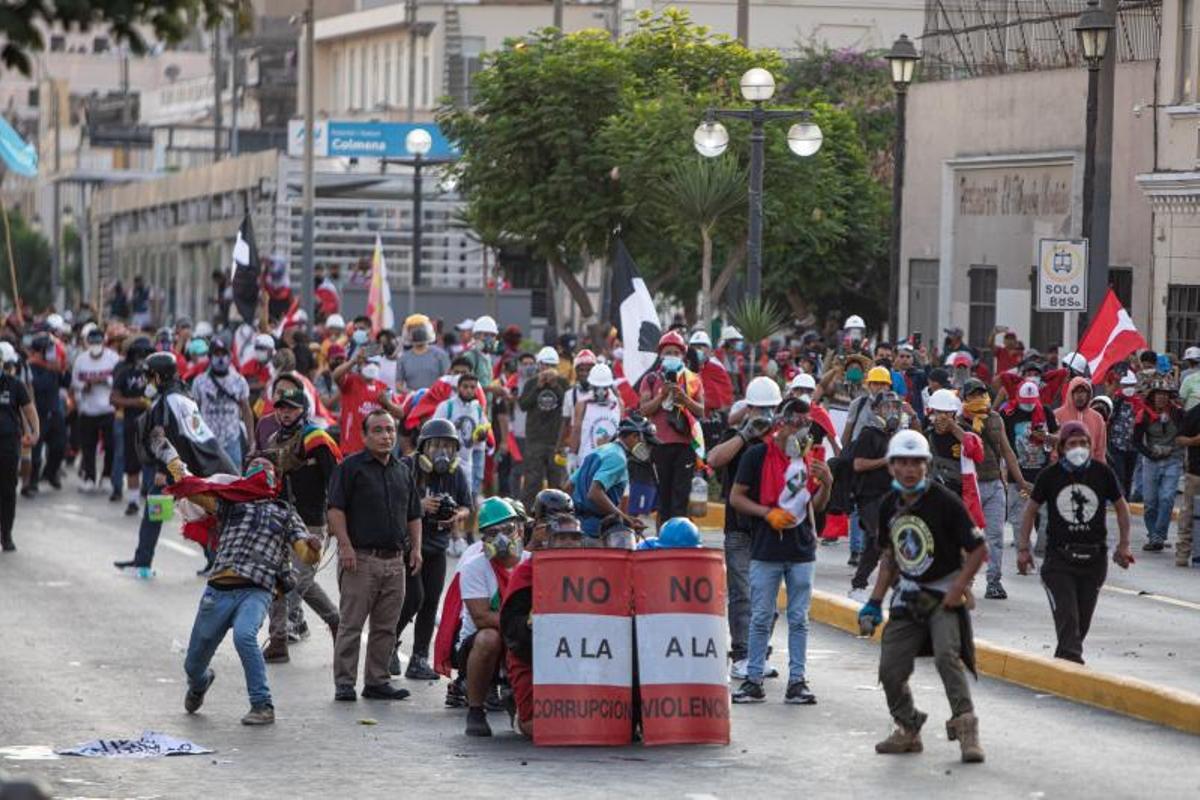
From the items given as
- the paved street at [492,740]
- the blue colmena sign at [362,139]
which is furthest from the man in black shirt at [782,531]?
the blue colmena sign at [362,139]

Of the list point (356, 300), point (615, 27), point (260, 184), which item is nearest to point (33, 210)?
point (615, 27)

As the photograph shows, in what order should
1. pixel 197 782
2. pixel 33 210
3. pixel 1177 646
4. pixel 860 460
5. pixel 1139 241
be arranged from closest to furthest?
1. pixel 197 782
2. pixel 1177 646
3. pixel 860 460
4. pixel 1139 241
5. pixel 33 210

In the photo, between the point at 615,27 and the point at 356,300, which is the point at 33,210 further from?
the point at 356,300

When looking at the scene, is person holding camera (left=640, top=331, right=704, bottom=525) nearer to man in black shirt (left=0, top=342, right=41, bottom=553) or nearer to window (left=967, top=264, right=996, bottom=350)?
man in black shirt (left=0, top=342, right=41, bottom=553)

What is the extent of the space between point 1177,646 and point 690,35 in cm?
2557

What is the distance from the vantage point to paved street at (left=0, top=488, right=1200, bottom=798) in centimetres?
1211

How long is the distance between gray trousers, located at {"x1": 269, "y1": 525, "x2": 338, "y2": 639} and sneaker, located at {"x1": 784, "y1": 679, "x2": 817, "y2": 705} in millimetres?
2941

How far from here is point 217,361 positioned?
2433 centimetres

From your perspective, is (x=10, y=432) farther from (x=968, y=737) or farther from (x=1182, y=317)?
(x=1182, y=317)

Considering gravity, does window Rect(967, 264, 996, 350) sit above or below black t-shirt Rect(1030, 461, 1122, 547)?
above

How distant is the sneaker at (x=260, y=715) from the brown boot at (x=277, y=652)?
2.60 meters

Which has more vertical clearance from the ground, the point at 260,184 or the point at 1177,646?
the point at 260,184

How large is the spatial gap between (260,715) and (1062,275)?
605 inches

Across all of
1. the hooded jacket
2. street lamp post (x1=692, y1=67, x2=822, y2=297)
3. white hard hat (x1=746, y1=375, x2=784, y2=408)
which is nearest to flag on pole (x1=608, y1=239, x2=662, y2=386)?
street lamp post (x1=692, y1=67, x2=822, y2=297)
